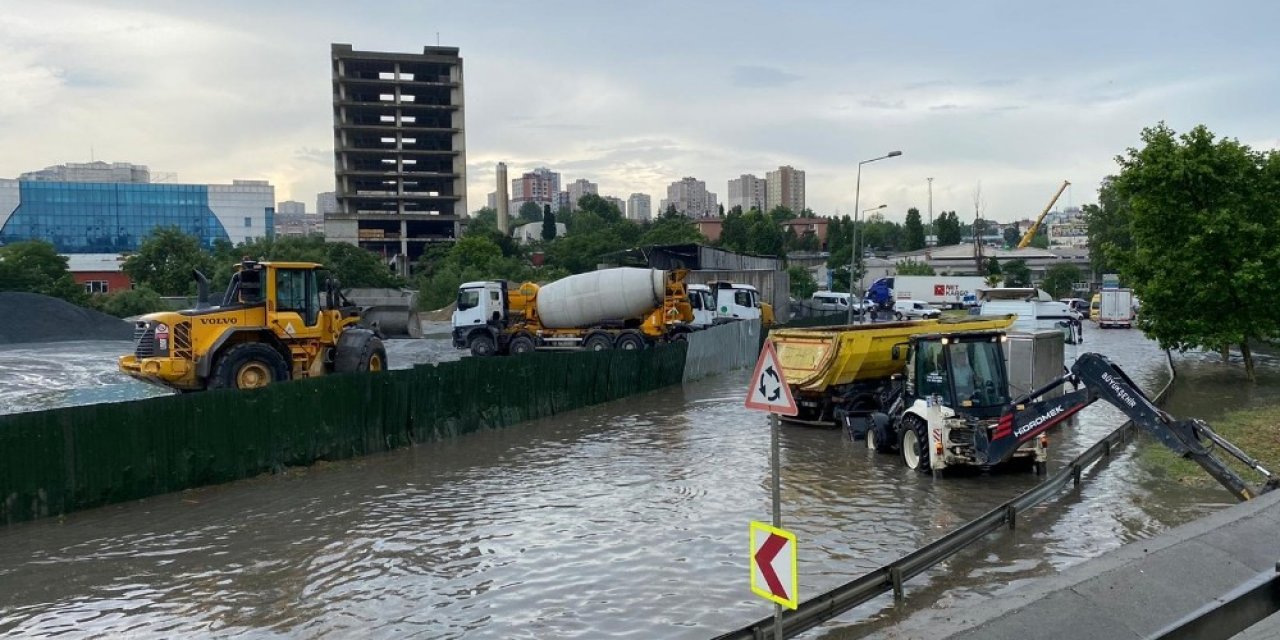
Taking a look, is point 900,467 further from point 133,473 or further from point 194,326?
point 194,326

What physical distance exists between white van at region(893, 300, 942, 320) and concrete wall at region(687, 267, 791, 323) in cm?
638

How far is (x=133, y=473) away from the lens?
1445 centimetres

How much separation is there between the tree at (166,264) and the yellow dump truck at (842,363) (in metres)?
59.8

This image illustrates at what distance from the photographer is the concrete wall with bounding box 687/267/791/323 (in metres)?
52.1

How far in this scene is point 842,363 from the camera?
2088cm

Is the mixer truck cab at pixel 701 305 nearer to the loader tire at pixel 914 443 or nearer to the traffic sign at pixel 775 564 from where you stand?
the loader tire at pixel 914 443

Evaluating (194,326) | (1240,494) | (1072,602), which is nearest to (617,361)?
(194,326)

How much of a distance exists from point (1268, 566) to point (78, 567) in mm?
13417

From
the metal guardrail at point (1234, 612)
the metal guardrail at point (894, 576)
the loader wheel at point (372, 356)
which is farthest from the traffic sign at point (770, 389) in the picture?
the loader wheel at point (372, 356)

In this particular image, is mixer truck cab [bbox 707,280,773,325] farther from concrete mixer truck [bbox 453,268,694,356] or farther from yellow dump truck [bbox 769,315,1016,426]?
yellow dump truck [bbox 769,315,1016,426]

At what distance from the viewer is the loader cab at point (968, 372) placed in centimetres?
1539

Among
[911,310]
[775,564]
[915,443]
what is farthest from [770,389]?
[911,310]

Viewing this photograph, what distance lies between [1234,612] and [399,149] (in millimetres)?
105217

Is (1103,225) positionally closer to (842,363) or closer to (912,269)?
(912,269)
